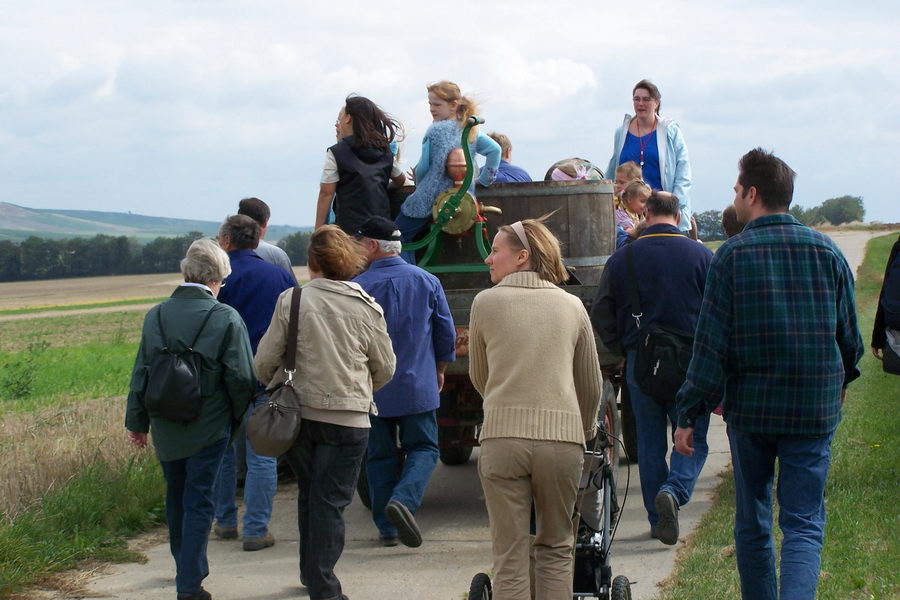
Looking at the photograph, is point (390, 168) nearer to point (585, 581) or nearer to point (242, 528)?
point (242, 528)

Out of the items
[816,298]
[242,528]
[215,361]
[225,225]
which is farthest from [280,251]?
[816,298]

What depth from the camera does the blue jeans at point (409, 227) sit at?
7.70m

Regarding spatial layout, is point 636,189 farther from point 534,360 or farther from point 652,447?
point 534,360

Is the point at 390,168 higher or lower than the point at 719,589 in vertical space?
higher

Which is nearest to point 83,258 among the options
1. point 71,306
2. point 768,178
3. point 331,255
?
Answer: point 71,306

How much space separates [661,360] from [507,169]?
246 centimetres

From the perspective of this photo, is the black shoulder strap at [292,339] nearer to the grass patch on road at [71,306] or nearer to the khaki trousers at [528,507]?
the khaki trousers at [528,507]

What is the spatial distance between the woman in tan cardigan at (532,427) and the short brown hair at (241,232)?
3120mm

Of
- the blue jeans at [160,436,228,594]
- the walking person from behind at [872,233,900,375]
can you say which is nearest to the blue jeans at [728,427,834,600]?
the blue jeans at [160,436,228,594]

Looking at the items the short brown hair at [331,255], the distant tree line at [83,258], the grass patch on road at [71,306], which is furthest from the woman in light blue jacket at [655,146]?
the distant tree line at [83,258]

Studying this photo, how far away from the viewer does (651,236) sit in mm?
6707

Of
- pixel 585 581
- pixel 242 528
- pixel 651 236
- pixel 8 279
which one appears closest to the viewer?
pixel 585 581

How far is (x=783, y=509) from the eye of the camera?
14.4 feet

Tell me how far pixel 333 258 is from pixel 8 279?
324 ft
